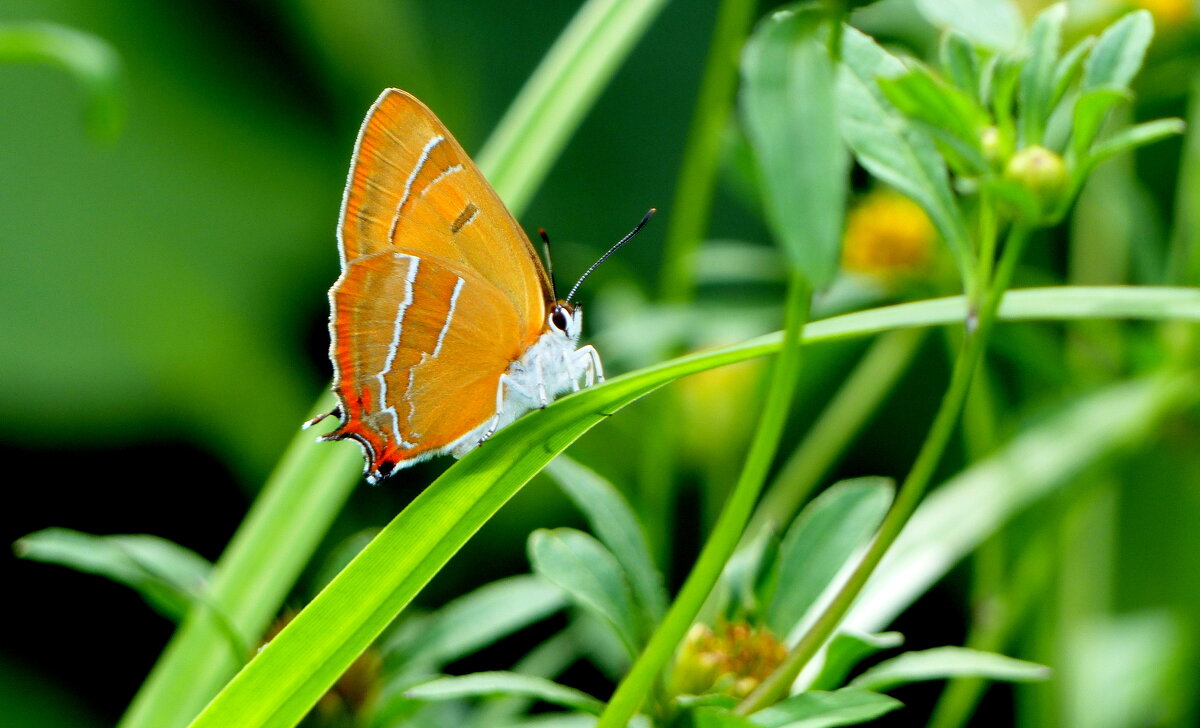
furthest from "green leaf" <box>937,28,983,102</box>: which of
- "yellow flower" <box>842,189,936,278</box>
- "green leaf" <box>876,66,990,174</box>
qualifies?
"yellow flower" <box>842,189,936,278</box>

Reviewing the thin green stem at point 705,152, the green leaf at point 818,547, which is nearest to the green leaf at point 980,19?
the green leaf at point 818,547

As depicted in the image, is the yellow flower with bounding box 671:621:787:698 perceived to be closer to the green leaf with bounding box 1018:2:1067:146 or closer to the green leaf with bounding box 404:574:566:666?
the green leaf with bounding box 404:574:566:666

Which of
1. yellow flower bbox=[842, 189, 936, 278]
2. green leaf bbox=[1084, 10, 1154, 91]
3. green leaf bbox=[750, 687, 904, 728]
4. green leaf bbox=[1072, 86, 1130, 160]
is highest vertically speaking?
yellow flower bbox=[842, 189, 936, 278]

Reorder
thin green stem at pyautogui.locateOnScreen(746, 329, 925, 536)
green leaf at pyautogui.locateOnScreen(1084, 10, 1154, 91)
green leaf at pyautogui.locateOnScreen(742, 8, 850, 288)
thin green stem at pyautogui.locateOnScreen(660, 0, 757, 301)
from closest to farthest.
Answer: green leaf at pyautogui.locateOnScreen(742, 8, 850, 288) → green leaf at pyautogui.locateOnScreen(1084, 10, 1154, 91) → thin green stem at pyautogui.locateOnScreen(660, 0, 757, 301) → thin green stem at pyautogui.locateOnScreen(746, 329, 925, 536)

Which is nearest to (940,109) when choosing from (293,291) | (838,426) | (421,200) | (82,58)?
(421,200)

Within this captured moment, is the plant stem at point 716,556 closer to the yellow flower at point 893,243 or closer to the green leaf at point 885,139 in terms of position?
the green leaf at point 885,139

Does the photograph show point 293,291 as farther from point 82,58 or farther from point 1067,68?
point 1067,68

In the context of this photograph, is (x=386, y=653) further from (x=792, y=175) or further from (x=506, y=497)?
(x=792, y=175)
